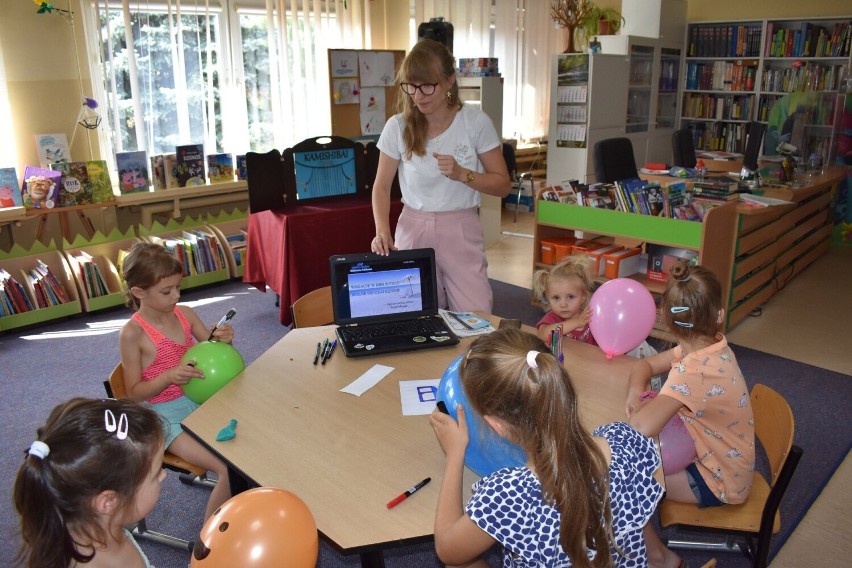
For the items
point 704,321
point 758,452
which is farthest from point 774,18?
point 704,321

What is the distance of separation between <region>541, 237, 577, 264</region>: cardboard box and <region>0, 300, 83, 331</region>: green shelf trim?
9.52 ft

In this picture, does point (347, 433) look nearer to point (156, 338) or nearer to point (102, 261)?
point (156, 338)

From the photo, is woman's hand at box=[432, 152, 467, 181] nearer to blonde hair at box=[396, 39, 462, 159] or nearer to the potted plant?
blonde hair at box=[396, 39, 462, 159]

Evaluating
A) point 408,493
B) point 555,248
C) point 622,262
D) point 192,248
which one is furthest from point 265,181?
point 408,493

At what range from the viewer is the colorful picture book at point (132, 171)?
460 centimetres

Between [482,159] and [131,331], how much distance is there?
1352 mm

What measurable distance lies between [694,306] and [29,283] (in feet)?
12.5

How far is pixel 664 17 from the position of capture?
6.83 meters

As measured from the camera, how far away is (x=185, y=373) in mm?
1888

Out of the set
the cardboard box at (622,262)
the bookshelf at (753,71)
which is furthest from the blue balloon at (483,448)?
the bookshelf at (753,71)

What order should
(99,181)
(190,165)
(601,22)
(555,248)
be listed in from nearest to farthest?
(555,248)
(99,181)
(190,165)
(601,22)

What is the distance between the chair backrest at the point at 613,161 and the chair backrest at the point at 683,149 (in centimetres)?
92

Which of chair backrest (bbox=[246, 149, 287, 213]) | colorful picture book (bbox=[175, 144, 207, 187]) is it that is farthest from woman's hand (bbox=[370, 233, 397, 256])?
colorful picture book (bbox=[175, 144, 207, 187])

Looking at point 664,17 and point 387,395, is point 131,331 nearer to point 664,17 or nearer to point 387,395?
point 387,395
